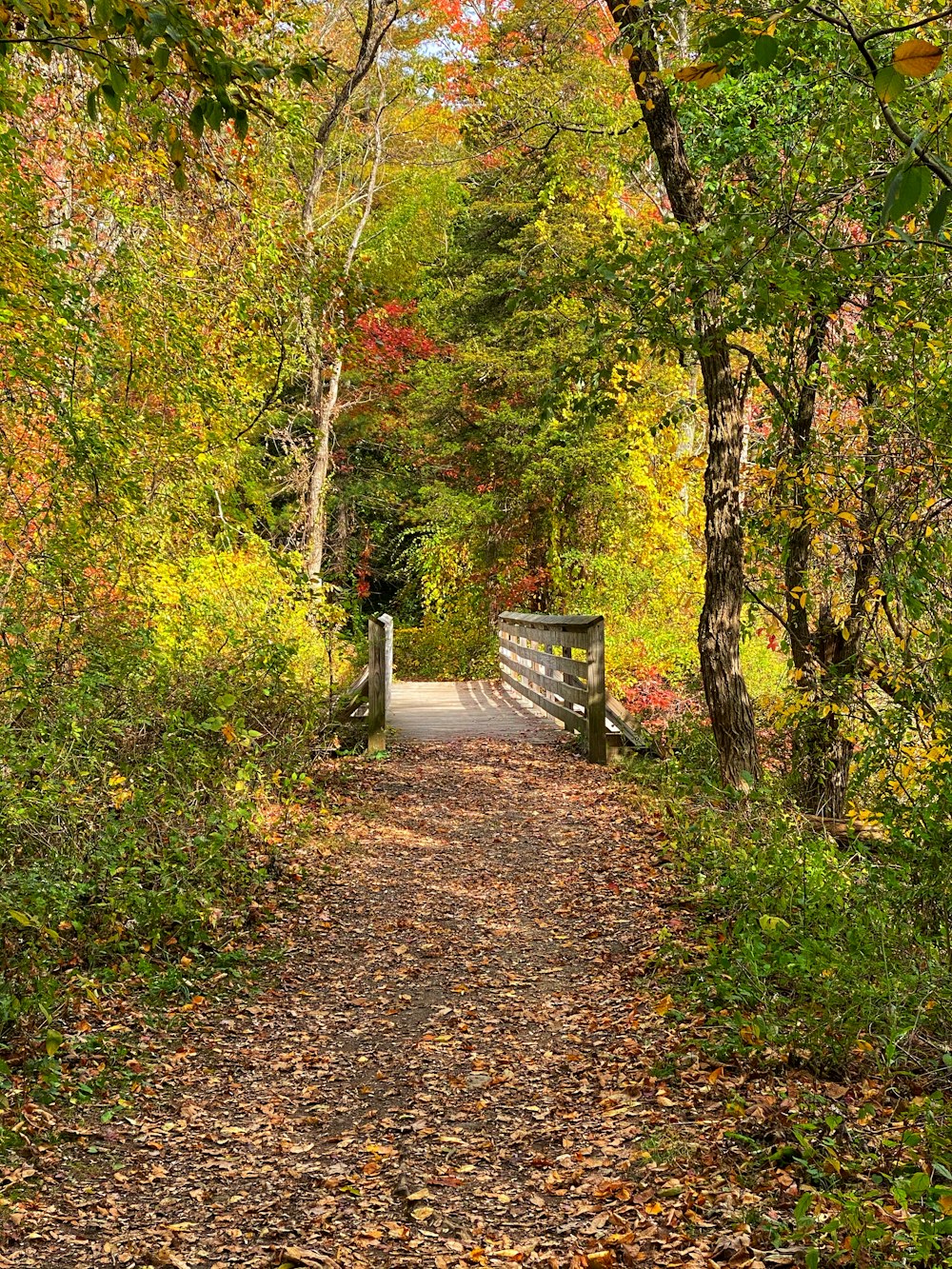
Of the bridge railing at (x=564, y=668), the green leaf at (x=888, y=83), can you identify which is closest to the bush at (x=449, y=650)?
the bridge railing at (x=564, y=668)

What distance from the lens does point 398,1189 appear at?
4.12m

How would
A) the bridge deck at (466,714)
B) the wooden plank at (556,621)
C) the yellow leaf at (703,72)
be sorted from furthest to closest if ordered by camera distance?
the bridge deck at (466,714) < the wooden plank at (556,621) < the yellow leaf at (703,72)

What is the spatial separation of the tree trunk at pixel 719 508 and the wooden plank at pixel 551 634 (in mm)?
3166

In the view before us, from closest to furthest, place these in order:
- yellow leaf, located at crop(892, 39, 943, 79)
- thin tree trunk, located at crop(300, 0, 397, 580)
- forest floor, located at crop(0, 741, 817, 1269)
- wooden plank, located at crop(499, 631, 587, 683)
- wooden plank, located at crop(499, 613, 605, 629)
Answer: yellow leaf, located at crop(892, 39, 943, 79) → forest floor, located at crop(0, 741, 817, 1269) → wooden plank, located at crop(499, 613, 605, 629) → wooden plank, located at crop(499, 631, 587, 683) → thin tree trunk, located at crop(300, 0, 397, 580)

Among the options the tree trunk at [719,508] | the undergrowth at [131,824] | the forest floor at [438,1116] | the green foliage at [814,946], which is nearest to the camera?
the forest floor at [438,1116]

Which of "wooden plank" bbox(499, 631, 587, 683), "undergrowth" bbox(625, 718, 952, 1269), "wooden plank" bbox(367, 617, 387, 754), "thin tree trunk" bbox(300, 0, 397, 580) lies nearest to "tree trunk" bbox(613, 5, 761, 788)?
"undergrowth" bbox(625, 718, 952, 1269)

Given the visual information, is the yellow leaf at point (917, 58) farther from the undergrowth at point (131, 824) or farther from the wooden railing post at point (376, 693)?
the wooden railing post at point (376, 693)

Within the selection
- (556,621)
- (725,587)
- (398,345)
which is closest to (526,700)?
(556,621)

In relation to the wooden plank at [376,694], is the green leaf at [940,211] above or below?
above

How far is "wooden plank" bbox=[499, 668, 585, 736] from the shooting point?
40.4ft

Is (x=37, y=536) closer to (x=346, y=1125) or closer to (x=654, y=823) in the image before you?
(x=346, y=1125)

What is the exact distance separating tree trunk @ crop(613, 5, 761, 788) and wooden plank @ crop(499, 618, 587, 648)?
3.17m

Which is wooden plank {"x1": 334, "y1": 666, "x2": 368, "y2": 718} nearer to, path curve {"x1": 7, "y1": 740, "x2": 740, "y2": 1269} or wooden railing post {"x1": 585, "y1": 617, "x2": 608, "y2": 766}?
wooden railing post {"x1": 585, "y1": 617, "x2": 608, "y2": 766}

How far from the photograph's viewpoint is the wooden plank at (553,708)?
40.4 feet
